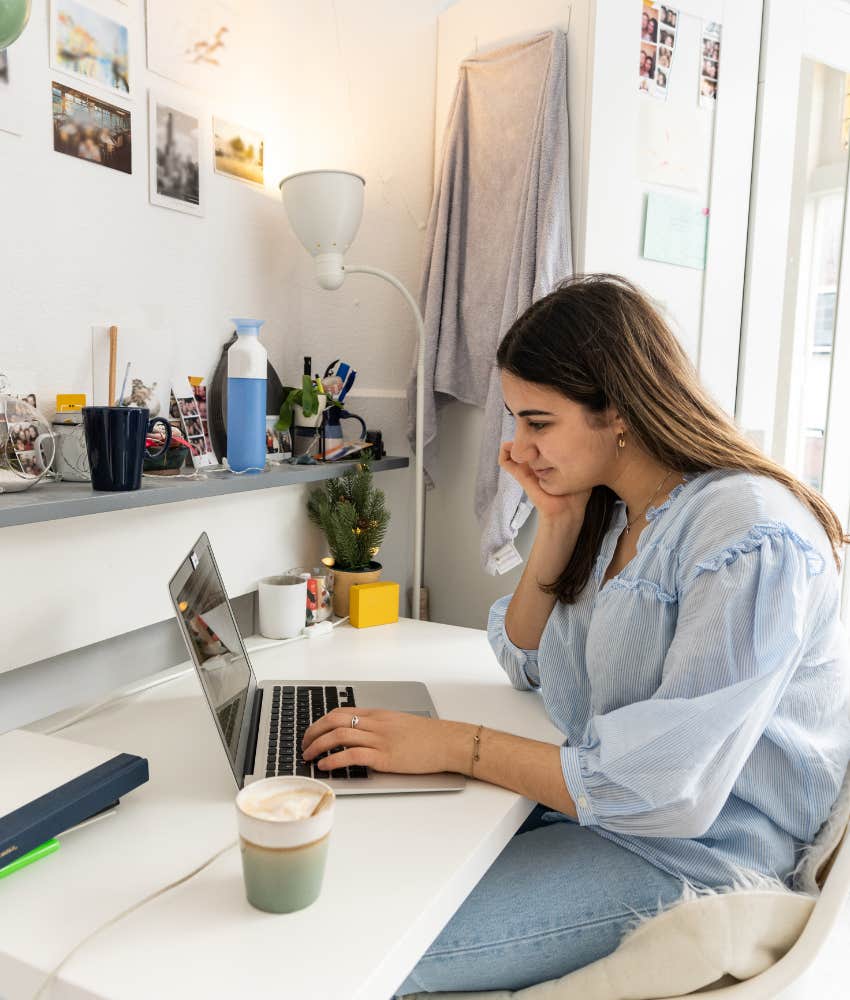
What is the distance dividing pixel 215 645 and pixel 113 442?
330 mm

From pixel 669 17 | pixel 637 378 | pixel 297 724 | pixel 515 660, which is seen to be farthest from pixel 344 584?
pixel 669 17

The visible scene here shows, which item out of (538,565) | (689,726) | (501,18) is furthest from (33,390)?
(501,18)

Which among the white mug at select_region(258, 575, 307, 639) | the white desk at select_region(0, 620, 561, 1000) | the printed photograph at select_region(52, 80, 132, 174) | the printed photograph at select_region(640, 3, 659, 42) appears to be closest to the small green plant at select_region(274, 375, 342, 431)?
the white mug at select_region(258, 575, 307, 639)

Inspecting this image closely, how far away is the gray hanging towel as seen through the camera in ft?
5.35

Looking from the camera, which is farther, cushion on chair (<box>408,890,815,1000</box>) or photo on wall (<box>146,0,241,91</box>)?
photo on wall (<box>146,0,241,91</box>)

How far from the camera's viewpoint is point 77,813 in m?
0.78

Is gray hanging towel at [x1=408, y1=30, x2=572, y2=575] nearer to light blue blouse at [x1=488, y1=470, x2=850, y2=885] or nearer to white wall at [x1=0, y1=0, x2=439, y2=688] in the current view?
white wall at [x1=0, y1=0, x2=439, y2=688]

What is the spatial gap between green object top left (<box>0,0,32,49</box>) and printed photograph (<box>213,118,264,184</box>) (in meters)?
0.76

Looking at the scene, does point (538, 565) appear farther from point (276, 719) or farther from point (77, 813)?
point (77, 813)

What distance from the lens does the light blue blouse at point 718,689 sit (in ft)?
2.67

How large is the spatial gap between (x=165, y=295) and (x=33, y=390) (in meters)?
0.33

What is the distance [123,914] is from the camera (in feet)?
2.21

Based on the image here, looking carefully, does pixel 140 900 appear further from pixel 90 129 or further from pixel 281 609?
pixel 90 129

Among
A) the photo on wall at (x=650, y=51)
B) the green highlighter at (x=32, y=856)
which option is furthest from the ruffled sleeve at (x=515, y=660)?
the photo on wall at (x=650, y=51)
